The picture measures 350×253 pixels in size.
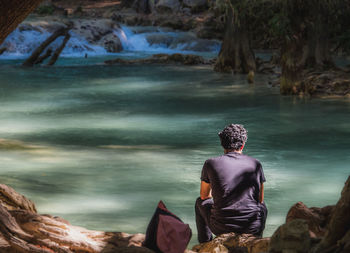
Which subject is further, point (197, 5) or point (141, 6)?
point (141, 6)

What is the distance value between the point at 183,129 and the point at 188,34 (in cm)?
2950

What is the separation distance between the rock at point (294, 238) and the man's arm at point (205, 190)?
1.47 m

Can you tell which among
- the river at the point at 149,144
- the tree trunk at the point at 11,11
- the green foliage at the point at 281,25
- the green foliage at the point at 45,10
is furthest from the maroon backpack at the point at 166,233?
the green foliage at the point at 45,10

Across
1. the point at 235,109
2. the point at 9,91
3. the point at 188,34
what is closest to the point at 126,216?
the point at 235,109

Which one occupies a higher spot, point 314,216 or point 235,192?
point 235,192

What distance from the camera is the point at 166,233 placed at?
4.96 meters

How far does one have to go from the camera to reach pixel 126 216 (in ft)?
26.1

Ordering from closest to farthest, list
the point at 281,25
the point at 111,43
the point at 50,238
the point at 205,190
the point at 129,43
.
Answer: the point at 50,238, the point at 205,190, the point at 281,25, the point at 111,43, the point at 129,43

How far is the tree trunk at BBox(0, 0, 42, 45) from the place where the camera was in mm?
5020

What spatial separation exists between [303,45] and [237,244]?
700 inches

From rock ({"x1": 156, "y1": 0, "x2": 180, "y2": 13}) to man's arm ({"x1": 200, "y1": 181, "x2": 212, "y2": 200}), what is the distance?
46.8 metres

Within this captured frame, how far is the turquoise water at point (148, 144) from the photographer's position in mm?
8684

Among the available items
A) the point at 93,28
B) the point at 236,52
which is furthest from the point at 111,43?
the point at 236,52

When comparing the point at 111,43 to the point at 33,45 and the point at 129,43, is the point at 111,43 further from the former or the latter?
the point at 33,45
